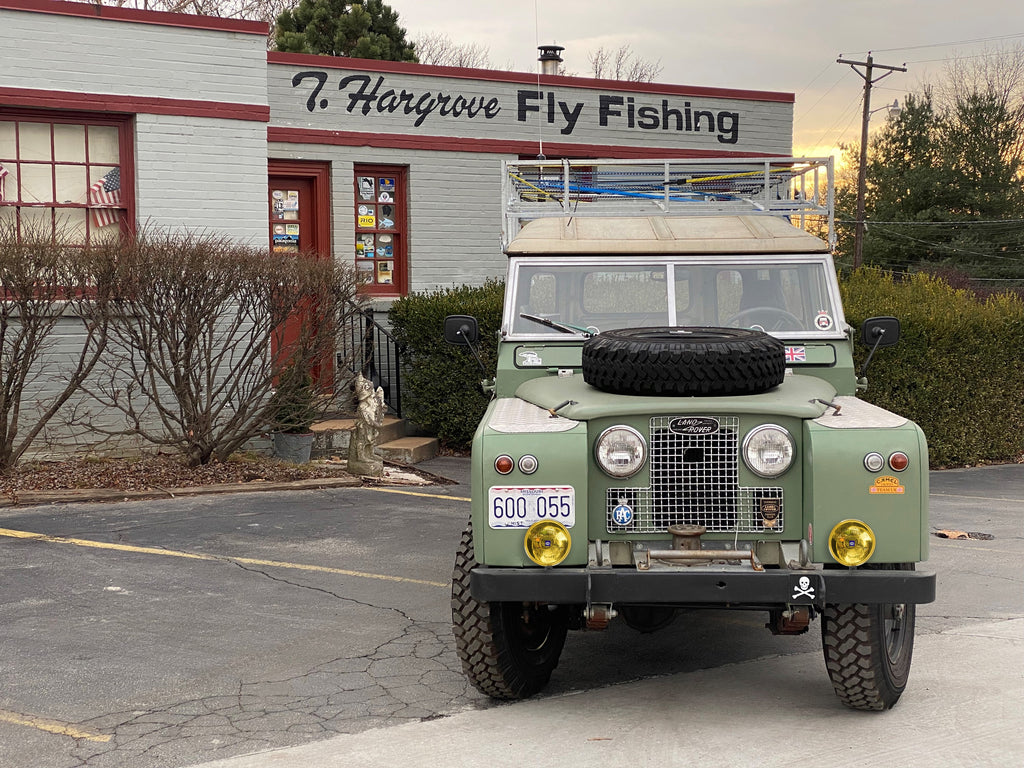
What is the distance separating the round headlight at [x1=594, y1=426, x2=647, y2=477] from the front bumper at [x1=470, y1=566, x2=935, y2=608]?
44 cm

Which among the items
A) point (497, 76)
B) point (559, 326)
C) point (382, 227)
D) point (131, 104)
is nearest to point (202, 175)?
point (131, 104)

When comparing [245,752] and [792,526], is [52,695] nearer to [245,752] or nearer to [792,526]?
[245,752]

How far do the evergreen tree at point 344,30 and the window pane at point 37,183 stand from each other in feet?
45.0

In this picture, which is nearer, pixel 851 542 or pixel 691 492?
pixel 851 542

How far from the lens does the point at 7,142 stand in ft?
36.5

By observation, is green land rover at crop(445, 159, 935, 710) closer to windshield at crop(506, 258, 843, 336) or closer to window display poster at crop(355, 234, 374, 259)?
windshield at crop(506, 258, 843, 336)

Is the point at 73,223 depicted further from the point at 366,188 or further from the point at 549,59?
the point at 549,59

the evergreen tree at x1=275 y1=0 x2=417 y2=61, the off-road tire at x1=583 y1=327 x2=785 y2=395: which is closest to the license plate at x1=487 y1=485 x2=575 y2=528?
the off-road tire at x1=583 y1=327 x2=785 y2=395

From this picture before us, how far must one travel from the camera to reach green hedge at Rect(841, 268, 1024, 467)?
12641mm

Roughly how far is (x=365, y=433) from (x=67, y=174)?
3.89 metres

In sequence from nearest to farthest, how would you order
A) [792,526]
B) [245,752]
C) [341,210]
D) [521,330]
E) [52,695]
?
1. [245,752]
2. [792,526]
3. [52,695]
4. [521,330]
5. [341,210]

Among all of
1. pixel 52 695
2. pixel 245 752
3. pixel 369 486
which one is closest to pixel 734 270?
pixel 245 752

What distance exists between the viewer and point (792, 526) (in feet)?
15.7

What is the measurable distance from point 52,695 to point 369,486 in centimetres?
566
